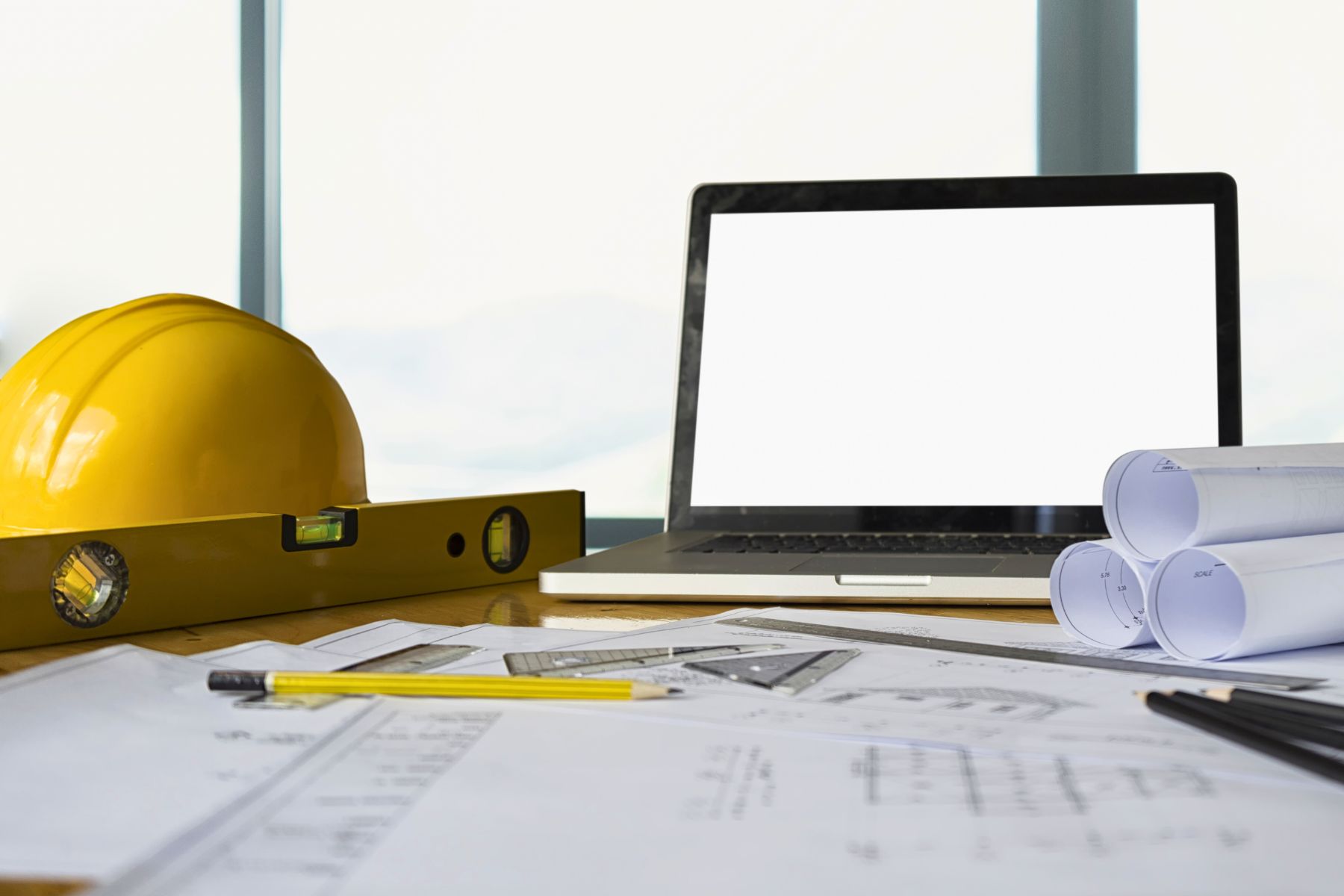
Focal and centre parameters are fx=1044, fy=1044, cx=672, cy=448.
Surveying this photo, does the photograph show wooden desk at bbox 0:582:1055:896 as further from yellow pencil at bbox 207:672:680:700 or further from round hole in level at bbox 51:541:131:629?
yellow pencil at bbox 207:672:680:700

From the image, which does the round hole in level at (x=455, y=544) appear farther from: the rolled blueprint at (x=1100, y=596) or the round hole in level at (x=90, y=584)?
the rolled blueprint at (x=1100, y=596)

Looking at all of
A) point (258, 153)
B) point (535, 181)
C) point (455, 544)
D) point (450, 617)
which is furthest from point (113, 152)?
point (450, 617)

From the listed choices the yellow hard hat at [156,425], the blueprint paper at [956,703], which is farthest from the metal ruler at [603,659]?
the yellow hard hat at [156,425]

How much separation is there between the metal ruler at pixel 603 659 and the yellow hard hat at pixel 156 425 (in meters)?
0.25

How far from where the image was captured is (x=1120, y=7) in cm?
160

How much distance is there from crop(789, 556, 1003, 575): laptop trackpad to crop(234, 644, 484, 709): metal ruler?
247 mm

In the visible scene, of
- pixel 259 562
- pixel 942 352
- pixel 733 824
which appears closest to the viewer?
pixel 733 824

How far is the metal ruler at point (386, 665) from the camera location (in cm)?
36

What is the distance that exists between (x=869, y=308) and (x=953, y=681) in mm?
538

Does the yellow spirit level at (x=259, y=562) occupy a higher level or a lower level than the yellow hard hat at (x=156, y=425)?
lower

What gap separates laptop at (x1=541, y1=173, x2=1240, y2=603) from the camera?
32.8 inches

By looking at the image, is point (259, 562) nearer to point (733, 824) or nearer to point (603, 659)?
point (603, 659)

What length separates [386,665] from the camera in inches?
17.1

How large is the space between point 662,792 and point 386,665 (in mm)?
203
